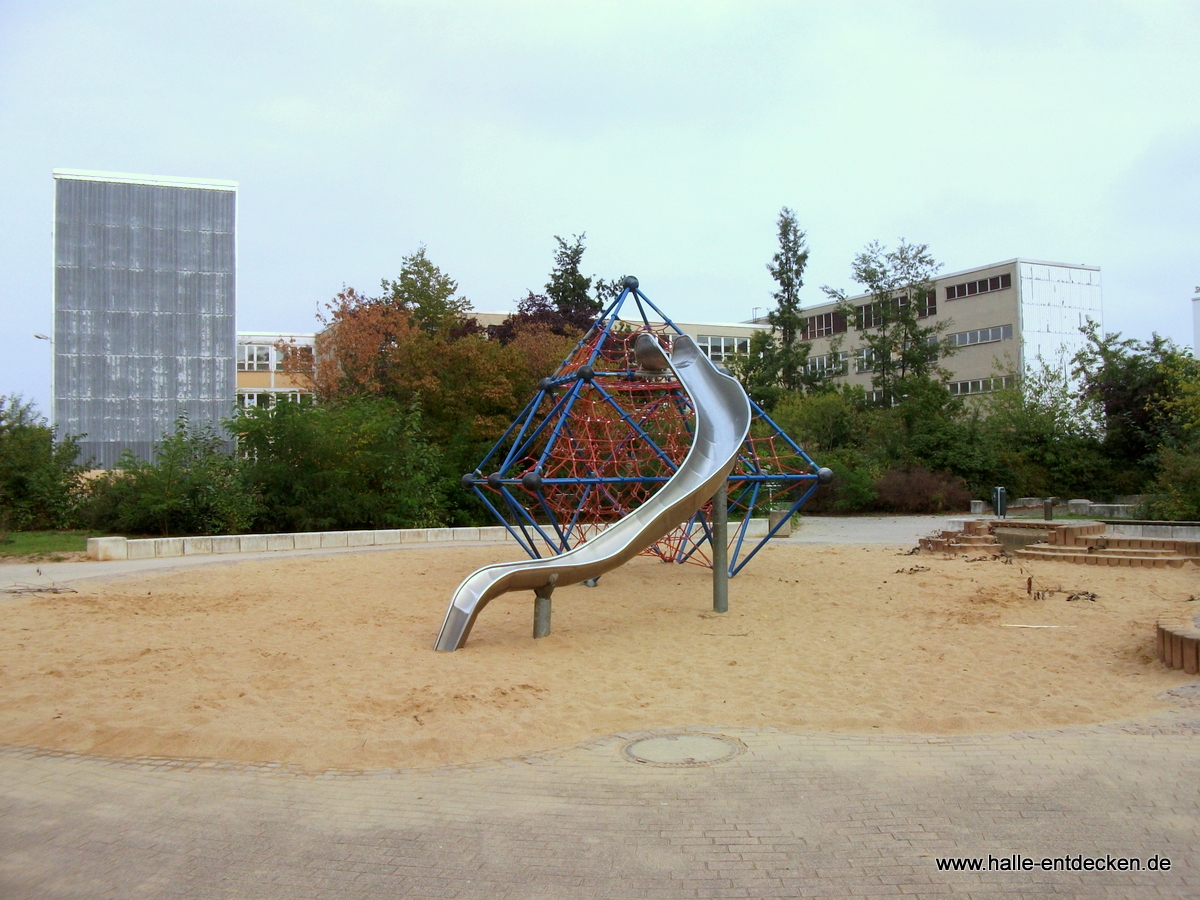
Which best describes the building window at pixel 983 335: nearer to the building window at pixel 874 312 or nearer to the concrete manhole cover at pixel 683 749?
the building window at pixel 874 312

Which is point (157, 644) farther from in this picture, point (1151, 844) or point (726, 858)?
point (1151, 844)

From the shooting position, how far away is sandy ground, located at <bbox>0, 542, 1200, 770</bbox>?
256 inches

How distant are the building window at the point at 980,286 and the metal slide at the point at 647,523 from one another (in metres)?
42.5

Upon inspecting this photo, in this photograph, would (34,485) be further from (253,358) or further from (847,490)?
(253,358)

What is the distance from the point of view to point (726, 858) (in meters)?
4.27

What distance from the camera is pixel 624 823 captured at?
4.71 metres

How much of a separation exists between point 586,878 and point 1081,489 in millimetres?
33698

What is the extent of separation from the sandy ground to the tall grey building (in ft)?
97.3

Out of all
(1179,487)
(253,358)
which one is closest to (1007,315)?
(1179,487)

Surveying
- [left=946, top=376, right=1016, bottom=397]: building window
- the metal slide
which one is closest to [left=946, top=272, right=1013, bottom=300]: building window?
[left=946, top=376, right=1016, bottom=397]: building window

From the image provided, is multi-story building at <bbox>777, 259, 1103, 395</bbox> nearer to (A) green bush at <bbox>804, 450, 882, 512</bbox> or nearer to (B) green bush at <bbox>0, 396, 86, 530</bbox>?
(A) green bush at <bbox>804, 450, 882, 512</bbox>

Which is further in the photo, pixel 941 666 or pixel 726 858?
pixel 941 666

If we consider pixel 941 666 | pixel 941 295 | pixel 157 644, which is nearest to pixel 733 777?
pixel 941 666

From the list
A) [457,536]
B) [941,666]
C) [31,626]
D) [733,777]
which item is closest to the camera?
[733,777]
